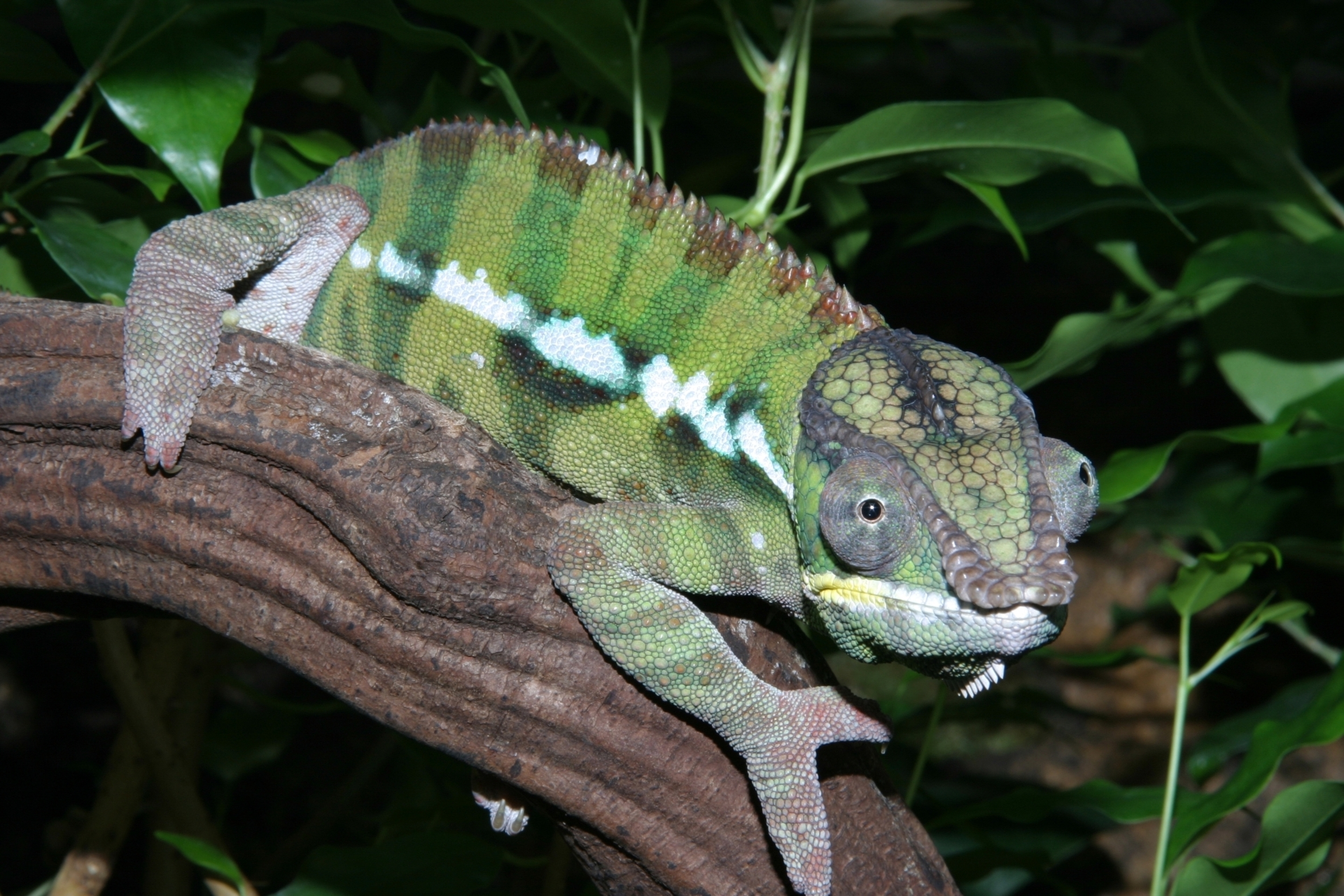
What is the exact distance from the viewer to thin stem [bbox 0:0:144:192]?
5.62 feet

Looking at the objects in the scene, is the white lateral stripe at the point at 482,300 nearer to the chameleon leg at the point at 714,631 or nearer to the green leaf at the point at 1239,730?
the chameleon leg at the point at 714,631

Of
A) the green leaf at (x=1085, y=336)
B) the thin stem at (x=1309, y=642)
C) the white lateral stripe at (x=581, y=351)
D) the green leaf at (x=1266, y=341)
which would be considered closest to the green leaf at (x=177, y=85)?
the white lateral stripe at (x=581, y=351)

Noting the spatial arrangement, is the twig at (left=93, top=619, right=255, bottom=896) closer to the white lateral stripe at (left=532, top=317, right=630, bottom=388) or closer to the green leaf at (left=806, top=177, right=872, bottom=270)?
the white lateral stripe at (left=532, top=317, right=630, bottom=388)

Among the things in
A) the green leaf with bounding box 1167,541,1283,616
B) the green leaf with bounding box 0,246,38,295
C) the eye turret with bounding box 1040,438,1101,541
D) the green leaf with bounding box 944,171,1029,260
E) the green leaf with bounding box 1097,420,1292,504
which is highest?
the green leaf with bounding box 944,171,1029,260

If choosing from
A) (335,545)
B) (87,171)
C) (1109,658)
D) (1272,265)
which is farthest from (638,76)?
(1109,658)

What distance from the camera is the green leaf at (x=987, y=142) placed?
1.93 m

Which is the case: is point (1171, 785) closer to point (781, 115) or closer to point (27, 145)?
A: point (781, 115)

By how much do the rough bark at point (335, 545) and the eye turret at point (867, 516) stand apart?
1.29 ft

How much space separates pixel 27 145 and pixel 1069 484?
1.66 metres

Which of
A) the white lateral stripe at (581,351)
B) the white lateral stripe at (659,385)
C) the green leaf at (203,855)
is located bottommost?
the green leaf at (203,855)

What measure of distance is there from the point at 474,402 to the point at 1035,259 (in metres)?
3.07

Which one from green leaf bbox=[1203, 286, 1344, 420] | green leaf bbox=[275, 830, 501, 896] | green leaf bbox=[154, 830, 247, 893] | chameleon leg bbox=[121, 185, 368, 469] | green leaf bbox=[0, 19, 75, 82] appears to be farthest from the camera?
green leaf bbox=[1203, 286, 1344, 420]

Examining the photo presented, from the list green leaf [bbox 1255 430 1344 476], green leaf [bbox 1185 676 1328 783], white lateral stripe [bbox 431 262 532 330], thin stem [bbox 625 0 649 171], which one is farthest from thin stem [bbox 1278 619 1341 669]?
white lateral stripe [bbox 431 262 532 330]

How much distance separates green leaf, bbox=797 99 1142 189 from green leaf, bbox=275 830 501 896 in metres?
1.43
